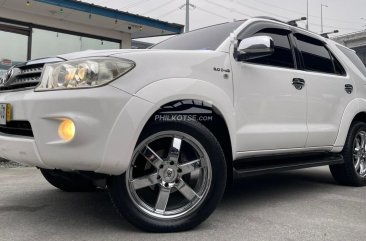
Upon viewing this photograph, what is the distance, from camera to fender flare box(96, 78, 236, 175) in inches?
105

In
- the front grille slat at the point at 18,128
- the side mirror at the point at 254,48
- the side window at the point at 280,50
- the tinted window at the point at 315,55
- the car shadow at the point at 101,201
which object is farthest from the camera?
the tinted window at the point at 315,55

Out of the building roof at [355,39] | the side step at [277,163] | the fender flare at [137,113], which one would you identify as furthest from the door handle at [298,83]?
the building roof at [355,39]

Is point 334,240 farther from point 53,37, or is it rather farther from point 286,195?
point 53,37

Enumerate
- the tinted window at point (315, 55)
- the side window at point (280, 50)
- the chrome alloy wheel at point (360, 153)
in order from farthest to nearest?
the chrome alloy wheel at point (360, 153), the tinted window at point (315, 55), the side window at point (280, 50)

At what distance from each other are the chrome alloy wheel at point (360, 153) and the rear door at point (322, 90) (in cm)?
58

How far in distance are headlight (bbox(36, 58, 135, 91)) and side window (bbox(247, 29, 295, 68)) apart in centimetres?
166

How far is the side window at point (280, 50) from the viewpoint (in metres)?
3.99

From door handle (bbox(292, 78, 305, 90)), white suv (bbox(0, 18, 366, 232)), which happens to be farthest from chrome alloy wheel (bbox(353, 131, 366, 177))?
door handle (bbox(292, 78, 305, 90))

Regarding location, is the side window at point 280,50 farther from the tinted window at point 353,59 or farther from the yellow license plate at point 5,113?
the yellow license plate at point 5,113

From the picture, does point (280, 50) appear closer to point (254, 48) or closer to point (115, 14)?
point (254, 48)

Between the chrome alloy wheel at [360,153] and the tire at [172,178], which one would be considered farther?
the chrome alloy wheel at [360,153]

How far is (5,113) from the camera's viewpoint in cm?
308

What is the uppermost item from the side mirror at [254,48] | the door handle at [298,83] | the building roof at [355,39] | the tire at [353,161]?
the building roof at [355,39]

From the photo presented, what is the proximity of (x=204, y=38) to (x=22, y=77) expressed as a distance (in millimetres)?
1719
